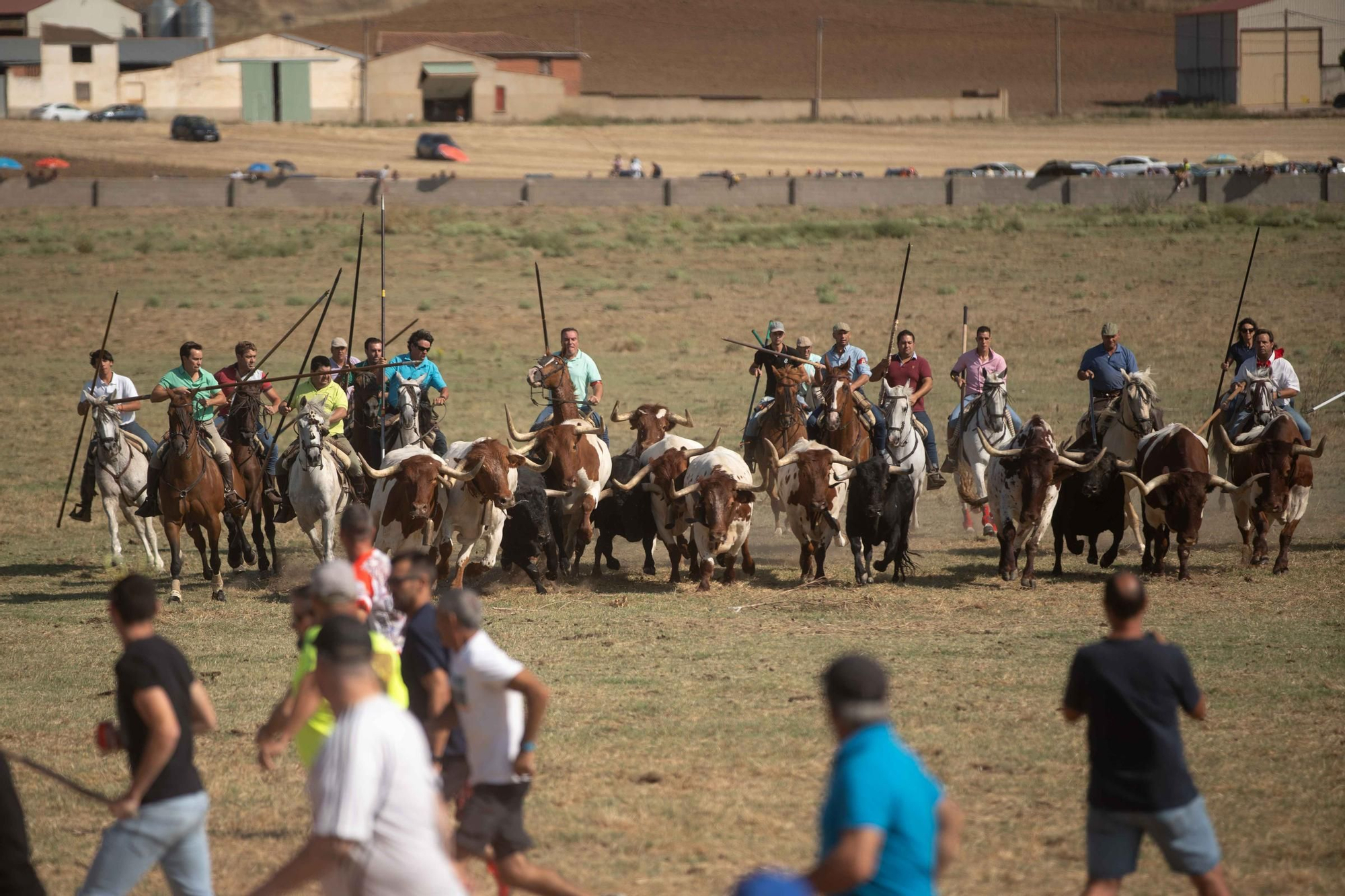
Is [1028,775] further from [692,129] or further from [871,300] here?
[692,129]

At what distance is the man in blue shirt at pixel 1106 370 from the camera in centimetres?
1941

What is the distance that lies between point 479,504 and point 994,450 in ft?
19.1

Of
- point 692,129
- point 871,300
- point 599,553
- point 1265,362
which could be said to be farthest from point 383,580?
point 692,129

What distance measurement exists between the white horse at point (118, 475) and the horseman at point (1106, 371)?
445 inches

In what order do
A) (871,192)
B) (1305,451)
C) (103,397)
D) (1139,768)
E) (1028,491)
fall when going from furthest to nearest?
(871,192), (103,397), (1305,451), (1028,491), (1139,768)

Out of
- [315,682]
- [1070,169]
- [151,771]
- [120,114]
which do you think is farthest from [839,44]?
[151,771]

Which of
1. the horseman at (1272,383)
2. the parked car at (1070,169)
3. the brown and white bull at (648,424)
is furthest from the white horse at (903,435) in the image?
the parked car at (1070,169)

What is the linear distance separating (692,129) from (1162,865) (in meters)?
78.8

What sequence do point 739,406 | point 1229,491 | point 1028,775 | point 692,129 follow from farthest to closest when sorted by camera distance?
1. point 692,129
2. point 739,406
3. point 1229,491
4. point 1028,775

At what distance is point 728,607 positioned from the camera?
16219mm

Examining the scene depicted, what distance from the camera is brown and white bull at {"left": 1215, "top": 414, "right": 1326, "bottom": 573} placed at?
57.7ft

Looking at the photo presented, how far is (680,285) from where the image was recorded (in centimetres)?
3900

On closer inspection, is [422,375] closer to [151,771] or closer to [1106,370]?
[1106,370]

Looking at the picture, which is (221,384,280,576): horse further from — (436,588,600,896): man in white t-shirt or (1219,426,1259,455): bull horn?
(436,588,600,896): man in white t-shirt
